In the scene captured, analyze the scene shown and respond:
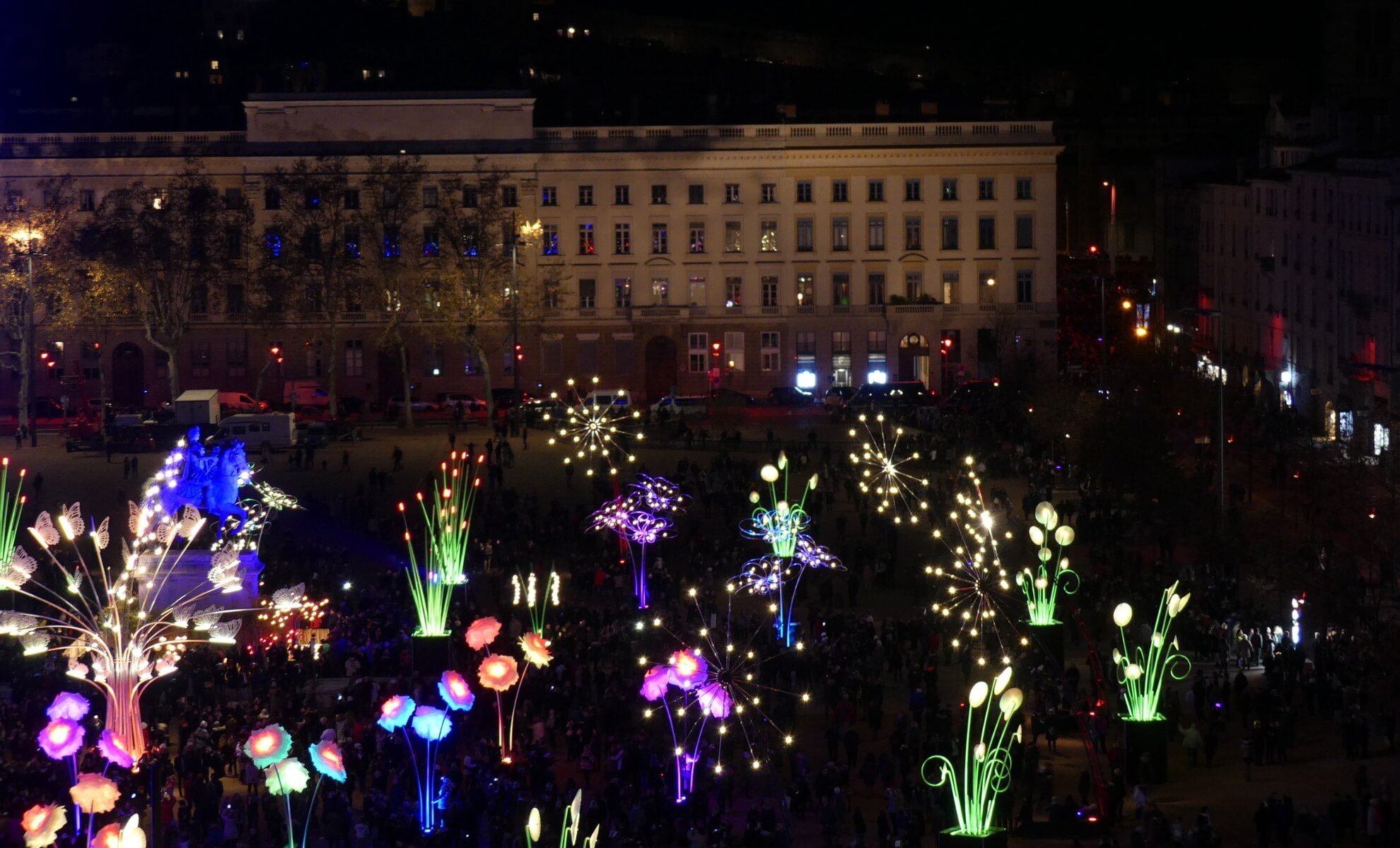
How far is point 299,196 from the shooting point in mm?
86375

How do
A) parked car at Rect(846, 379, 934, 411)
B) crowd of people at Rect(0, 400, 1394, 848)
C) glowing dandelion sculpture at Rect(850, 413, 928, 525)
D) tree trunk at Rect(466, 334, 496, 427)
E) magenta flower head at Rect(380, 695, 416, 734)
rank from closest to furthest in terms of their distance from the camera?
crowd of people at Rect(0, 400, 1394, 848) < magenta flower head at Rect(380, 695, 416, 734) < glowing dandelion sculpture at Rect(850, 413, 928, 525) < parked car at Rect(846, 379, 934, 411) < tree trunk at Rect(466, 334, 496, 427)

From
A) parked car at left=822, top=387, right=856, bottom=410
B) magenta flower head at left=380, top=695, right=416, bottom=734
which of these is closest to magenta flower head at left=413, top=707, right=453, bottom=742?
magenta flower head at left=380, top=695, right=416, bottom=734

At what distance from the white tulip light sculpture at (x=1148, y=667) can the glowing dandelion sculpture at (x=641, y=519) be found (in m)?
11.0

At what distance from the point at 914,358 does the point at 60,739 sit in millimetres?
56138

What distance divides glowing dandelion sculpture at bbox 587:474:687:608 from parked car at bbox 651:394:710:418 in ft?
49.3

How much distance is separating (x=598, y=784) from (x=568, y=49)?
233 ft

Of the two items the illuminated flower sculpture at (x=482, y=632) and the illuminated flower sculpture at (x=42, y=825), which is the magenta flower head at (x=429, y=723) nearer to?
the illuminated flower sculpture at (x=482, y=632)

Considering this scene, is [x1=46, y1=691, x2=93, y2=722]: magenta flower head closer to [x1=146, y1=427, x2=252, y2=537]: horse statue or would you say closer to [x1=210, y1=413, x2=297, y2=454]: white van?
[x1=146, y1=427, x2=252, y2=537]: horse statue

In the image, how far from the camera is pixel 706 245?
298 ft

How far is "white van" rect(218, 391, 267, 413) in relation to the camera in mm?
79500

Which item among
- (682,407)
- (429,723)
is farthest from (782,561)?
(682,407)

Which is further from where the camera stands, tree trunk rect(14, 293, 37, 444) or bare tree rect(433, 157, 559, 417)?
bare tree rect(433, 157, 559, 417)

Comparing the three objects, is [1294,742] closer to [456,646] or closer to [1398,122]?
[456,646]

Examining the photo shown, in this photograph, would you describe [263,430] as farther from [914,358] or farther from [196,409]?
[914,358]
